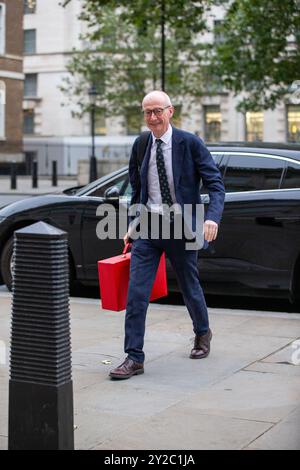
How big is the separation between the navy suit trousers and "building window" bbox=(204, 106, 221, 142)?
53.5 metres

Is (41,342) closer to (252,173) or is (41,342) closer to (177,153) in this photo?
(177,153)

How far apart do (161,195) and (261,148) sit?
330 centimetres

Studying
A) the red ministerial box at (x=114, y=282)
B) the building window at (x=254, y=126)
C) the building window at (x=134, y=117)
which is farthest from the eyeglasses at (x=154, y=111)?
the building window at (x=254, y=126)

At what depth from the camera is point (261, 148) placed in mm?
9445

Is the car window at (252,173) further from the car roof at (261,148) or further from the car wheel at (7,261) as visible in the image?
the car wheel at (7,261)

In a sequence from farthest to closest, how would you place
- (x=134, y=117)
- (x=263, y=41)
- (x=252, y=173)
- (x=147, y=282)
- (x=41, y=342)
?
1. (x=134, y=117)
2. (x=263, y=41)
3. (x=252, y=173)
4. (x=147, y=282)
5. (x=41, y=342)

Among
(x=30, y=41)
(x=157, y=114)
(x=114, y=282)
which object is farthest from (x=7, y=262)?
(x=30, y=41)

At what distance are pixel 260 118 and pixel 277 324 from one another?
51.0 m

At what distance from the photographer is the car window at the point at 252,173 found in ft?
30.2

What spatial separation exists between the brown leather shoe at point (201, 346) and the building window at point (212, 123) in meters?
53.3

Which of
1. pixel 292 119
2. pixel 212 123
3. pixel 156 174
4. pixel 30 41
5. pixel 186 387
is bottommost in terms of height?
pixel 186 387

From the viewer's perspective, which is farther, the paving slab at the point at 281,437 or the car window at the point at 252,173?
the car window at the point at 252,173
